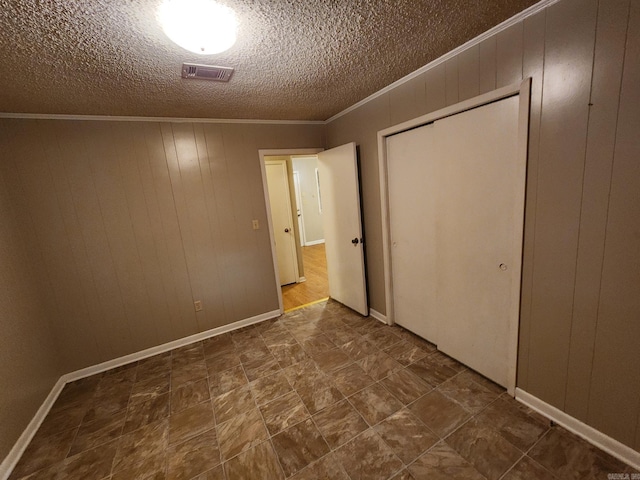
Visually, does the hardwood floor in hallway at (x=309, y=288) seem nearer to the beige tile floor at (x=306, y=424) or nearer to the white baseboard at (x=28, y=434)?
the beige tile floor at (x=306, y=424)

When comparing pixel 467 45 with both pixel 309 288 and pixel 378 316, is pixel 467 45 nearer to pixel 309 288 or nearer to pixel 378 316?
pixel 378 316

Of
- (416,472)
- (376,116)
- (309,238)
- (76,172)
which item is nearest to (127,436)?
(416,472)

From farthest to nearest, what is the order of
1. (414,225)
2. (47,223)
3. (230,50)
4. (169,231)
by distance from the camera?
(169,231) < (414,225) < (47,223) < (230,50)

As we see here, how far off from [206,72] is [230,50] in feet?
1.10

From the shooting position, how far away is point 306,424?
1.74m

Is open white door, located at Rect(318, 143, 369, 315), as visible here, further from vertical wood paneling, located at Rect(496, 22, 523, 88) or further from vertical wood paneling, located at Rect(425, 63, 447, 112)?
vertical wood paneling, located at Rect(496, 22, 523, 88)

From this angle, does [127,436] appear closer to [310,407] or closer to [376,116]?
[310,407]

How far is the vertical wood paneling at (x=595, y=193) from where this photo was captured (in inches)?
46.2

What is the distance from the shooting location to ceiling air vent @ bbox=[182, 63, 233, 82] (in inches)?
67.3

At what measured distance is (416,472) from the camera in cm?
140

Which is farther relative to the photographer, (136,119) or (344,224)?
(344,224)

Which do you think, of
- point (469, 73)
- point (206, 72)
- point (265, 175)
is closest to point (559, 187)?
point (469, 73)

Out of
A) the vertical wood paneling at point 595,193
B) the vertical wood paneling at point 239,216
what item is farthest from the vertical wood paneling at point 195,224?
the vertical wood paneling at point 595,193

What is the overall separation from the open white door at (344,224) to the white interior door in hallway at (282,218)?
1071 mm
